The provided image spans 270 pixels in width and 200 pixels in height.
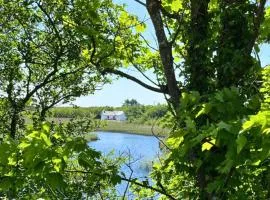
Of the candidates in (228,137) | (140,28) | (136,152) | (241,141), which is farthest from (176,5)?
(136,152)

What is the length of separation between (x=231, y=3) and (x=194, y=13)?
0.55 meters

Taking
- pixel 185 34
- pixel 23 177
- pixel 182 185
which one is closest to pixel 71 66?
pixel 182 185

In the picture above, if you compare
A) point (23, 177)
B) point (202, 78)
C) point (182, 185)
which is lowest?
point (182, 185)

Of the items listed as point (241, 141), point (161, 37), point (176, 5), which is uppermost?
point (176, 5)

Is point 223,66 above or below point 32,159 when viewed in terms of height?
above

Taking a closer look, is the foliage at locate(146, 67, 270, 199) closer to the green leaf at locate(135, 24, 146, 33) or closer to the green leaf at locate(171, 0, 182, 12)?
the green leaf at locate(171, 0, 182, 12)

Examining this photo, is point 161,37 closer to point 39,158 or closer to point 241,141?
point 39,158

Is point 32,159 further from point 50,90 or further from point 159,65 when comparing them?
point 50,90

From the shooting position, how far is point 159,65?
8695mm

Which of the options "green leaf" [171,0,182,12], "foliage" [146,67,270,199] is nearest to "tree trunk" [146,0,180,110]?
"green leaf" [171,0,182,12]

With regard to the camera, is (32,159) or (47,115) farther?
(47,115)

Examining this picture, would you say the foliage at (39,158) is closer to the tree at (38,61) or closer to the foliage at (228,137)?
the foliage at (228,137)

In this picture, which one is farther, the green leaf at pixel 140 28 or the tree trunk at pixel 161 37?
the green leaf at pixel 140 28

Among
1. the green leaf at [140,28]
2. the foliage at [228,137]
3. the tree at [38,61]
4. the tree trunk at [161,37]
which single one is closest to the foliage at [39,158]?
the foliage at [228,137]
